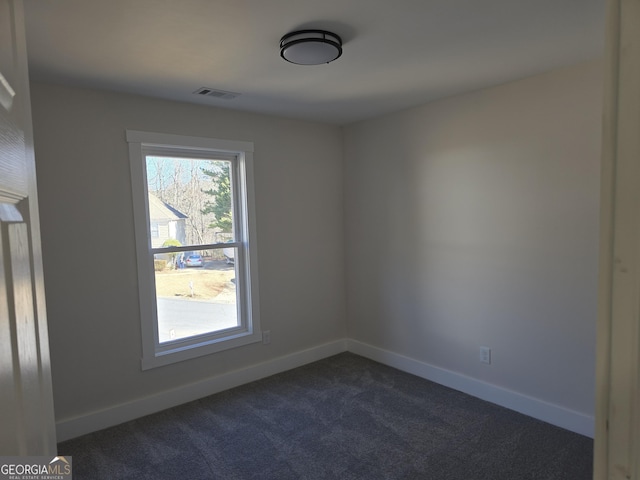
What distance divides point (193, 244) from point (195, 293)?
1.36ft

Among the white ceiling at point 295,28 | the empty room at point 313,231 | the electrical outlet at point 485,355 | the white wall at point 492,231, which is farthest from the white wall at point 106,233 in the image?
the electrical outlet at point 485,355

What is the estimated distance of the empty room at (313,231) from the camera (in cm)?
202

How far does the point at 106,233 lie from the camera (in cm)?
275

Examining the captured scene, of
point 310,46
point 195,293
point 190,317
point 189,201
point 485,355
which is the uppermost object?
point 310,46

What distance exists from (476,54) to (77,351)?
10.4 feet

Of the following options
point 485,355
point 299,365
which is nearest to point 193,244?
point 299,365

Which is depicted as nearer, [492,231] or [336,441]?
[336,441]

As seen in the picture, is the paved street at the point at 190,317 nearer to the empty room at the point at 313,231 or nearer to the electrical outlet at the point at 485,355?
the empty room at the point at 313,231

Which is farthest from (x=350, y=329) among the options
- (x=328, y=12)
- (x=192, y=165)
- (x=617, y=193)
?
(x=617, y=193)

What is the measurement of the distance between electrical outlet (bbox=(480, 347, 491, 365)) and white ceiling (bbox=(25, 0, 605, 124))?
199 cm

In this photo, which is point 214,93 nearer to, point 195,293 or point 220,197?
point 220,197

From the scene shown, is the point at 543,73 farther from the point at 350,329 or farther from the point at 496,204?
the point at 350,329

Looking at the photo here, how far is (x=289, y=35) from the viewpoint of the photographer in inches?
74.8

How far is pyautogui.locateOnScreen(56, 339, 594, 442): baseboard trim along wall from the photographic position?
262 cm
